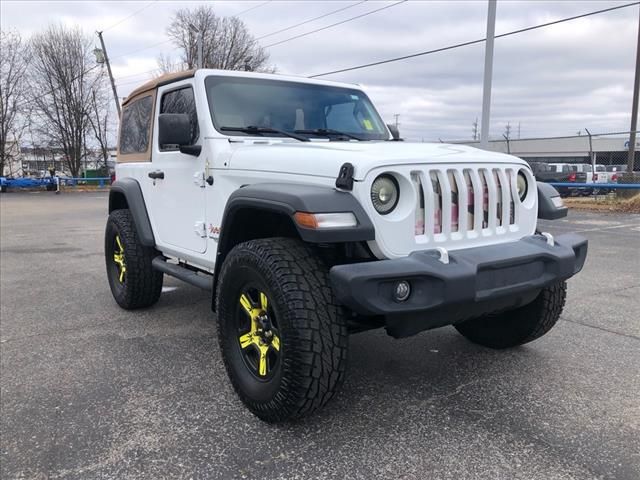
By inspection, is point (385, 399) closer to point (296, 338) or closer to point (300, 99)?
point (296, 338)

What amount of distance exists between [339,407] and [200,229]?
1.63 metres

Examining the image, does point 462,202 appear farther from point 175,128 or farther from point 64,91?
point 64,91

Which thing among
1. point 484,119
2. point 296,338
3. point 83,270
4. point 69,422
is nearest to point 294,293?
point 296,338

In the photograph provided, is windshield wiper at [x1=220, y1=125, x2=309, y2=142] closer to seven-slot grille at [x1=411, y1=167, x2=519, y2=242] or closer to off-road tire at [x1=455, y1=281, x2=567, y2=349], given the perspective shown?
seven-slot grille at [x1=411, y1=167, x2=519, y2=242]

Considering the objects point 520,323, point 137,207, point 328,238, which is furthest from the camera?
point 137,207

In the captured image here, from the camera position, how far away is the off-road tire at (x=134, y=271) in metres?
4.85

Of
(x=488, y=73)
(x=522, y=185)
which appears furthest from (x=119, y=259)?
(x=488, y=73)

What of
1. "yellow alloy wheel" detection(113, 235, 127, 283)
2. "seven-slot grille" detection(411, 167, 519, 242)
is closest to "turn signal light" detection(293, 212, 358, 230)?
"seven-slot grille" detection(411, 167, 519, 242)

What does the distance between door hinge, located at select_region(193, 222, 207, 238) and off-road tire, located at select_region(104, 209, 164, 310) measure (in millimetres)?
1145

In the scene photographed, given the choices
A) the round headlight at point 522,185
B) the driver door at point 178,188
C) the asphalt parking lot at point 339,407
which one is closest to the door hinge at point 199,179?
the driver door at point 178,188

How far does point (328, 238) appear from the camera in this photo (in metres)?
2.43

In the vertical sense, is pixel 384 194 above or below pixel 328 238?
above

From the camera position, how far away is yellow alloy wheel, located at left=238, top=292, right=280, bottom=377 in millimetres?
2891

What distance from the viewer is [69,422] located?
2.96m
